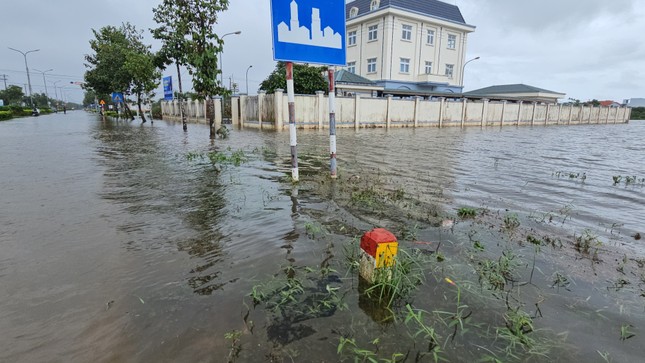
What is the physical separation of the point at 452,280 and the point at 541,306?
649 millimetres

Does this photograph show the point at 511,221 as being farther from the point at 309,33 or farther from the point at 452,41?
the point at 452,41

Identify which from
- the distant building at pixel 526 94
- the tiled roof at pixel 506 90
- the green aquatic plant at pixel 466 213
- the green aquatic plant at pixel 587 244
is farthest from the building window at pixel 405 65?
the green aquatic plant at pixel 587 244

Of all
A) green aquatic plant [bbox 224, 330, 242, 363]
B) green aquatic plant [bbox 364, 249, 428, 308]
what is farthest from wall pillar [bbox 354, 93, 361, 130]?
green aquatic plant [bbox 224, 330, 242, 363]

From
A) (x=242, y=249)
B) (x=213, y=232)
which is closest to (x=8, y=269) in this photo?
(x=213, y=232)

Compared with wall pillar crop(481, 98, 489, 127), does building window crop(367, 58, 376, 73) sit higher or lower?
higher

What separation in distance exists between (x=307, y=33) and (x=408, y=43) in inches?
1518

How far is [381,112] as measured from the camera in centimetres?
2491

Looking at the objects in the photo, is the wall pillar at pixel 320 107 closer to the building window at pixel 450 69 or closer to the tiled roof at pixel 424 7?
→ the tiled roof at pixel 424 7

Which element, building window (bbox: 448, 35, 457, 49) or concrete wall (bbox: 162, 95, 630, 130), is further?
building window (bbox: 448, 35, 457, 49)

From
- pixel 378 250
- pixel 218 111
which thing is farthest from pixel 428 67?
pixel 378 250

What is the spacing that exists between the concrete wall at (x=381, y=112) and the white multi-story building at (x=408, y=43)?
33.3 feet

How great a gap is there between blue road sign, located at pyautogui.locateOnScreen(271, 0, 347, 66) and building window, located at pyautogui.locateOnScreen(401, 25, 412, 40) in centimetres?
3761

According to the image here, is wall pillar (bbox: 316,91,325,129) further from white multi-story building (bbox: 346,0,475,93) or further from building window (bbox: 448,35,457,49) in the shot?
building window (bbox: 448,35,457,49)

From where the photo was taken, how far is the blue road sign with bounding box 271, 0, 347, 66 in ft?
17.0
